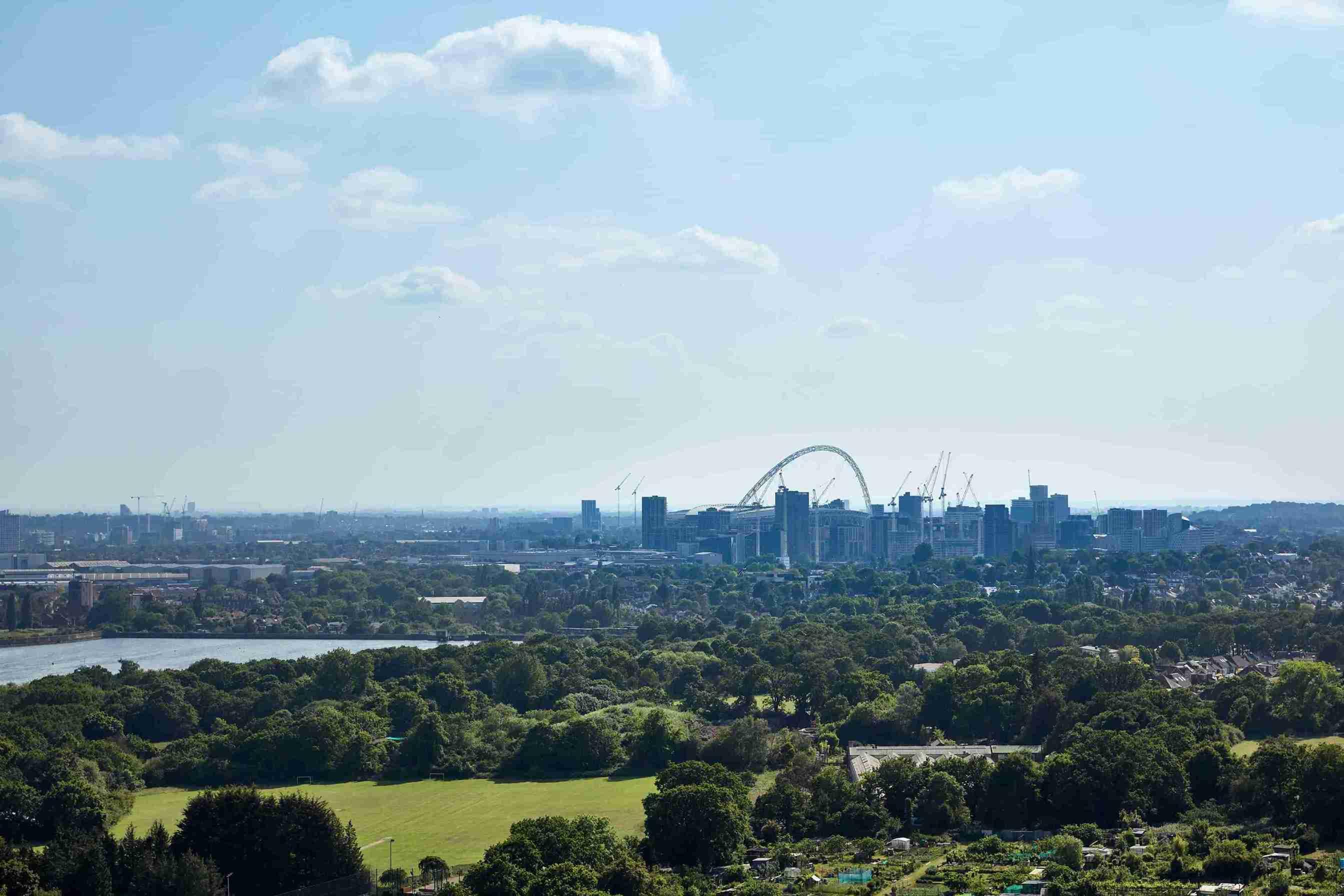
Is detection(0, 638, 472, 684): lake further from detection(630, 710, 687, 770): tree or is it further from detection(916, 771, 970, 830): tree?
detection(916, 771, 970, 830): tree

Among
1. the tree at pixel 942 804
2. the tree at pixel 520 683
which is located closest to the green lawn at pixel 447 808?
the tree at pixel 942 804

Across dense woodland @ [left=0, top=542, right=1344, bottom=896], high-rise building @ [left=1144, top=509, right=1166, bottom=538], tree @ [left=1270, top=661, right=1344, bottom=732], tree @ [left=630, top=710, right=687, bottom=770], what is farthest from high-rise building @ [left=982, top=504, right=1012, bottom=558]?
tree @ [left=630, top=710, right=687, bottom=770]

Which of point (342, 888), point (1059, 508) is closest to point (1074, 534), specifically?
point (1059, 508)

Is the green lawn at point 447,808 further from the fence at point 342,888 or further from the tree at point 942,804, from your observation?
the tree at point 942,804

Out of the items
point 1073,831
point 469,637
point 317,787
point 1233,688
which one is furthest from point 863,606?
point 1073,831

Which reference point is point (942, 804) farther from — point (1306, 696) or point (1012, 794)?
point (1306, 696)

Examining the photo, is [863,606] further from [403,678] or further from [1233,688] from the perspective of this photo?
[1233,688]
